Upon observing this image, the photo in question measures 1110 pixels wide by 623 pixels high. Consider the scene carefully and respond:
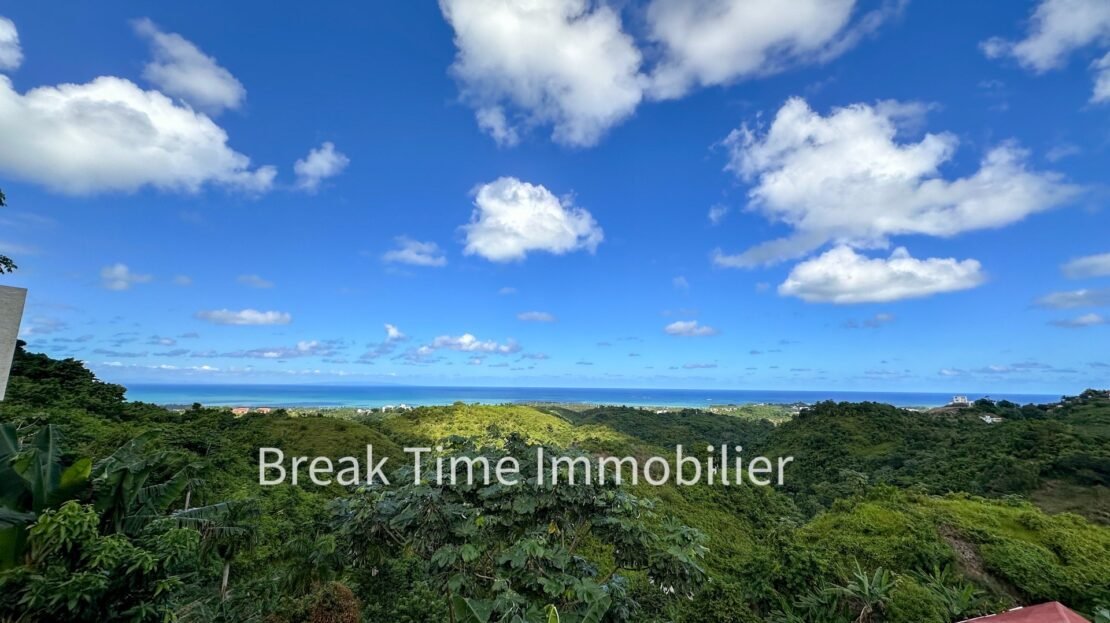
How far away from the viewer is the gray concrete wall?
18.5ft

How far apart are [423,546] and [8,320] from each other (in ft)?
20.8

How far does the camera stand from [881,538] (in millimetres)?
11438

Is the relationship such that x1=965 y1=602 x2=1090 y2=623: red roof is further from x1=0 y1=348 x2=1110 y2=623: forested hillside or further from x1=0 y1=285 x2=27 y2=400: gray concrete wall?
x1=0 y1=285 x2=27 y2=400: gray concrete wall

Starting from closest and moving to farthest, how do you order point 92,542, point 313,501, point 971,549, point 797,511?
point 92,542 < point 971,549 < point 313,501 < point 797,511

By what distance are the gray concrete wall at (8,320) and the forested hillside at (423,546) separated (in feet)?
4.30

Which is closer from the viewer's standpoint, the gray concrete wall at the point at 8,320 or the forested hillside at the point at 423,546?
the forested hillside at the point at 423,546

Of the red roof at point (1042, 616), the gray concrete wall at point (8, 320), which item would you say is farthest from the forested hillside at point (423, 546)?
the gray concrete wall at point (8, 320)

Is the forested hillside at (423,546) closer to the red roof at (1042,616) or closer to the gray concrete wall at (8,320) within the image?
the red roof at (1042,616)

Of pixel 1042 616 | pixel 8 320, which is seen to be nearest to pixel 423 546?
pixel 8 320

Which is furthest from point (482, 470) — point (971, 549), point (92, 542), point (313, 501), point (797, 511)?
point (797, 511)

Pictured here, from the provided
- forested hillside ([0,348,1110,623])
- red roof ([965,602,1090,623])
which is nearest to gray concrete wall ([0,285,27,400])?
forested hillside ([0,348,1110,623])

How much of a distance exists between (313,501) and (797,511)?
27.9 meters

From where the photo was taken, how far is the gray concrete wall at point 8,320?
563cm

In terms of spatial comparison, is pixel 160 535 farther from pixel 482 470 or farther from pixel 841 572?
pixel 841 572
